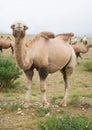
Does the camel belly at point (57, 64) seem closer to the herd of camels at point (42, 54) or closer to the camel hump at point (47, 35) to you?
the herd of camels at point (42, 54)

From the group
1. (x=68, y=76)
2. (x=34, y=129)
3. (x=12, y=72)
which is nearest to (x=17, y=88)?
(x=12, y=72)

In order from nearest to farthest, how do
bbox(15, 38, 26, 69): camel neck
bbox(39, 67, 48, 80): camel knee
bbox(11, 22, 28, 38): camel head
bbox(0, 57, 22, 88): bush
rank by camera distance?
bbox(11, 22, 28, 38): camel head < bbox(15, 38, 26, 69): camel neck < bbox(39, 67, 48, 80): camel knee < bbox(0, 57, 22, 88): bush

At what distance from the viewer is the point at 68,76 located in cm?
964

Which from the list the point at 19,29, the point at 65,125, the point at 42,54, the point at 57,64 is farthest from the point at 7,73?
the point at 65,125

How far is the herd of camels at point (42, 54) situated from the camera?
26.3 feet

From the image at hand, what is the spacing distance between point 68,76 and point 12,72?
4.05 m

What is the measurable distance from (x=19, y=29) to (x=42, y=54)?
98 cm

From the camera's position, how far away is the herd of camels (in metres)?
8.00

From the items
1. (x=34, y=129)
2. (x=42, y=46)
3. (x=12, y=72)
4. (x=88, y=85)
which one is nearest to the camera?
(x=34, y=129)

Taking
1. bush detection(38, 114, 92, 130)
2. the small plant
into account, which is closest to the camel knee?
the small plant

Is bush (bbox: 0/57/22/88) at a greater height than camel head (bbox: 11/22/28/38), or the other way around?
camel head (bbox: 11/22/28/38)

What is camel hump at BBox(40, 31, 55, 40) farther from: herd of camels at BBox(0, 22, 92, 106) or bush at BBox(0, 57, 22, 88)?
bush at BBox(0, 57, 22, 88)

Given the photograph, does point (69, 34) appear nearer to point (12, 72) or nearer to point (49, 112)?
point (49, 112)

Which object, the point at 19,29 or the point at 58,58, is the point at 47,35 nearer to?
the point at 58,58
